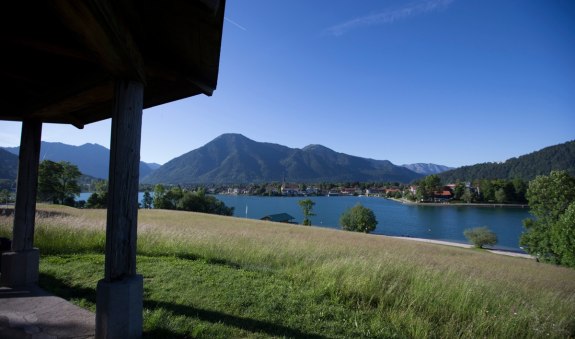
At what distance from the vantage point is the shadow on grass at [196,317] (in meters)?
3.17

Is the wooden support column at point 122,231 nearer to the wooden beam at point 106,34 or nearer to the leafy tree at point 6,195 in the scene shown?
the wooden beam at point 106,34

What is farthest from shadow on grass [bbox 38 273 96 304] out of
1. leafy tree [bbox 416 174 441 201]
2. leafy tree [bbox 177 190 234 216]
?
leafy tree [bbox 416 174 441 201]

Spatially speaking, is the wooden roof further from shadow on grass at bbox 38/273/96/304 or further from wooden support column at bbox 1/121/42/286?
shadow on grass at bbox 38/273/96/304

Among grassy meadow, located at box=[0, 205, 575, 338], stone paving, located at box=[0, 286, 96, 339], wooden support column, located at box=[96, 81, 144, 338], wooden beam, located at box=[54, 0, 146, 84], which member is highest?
wooden beam, located at box=[54, 0, 146, 84]

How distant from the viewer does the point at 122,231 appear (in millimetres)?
2590

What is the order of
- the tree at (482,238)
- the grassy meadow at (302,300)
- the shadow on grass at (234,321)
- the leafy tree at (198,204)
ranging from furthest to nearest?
the leafy tree at (198,204), the tree at (482,238), the grassy meadow at (302,300), the shadow on grass at (234,321)

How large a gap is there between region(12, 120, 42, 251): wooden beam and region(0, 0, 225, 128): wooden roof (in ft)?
0.77

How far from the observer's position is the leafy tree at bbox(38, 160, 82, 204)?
1693 inches

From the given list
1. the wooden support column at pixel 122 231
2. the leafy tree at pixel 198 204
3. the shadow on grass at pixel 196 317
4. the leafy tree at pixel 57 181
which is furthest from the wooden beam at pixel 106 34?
the leafy tree at pixel 198 204

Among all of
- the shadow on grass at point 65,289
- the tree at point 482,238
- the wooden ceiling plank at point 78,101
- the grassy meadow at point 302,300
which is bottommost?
the tree at point 482,238

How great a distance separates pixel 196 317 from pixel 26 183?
3120mm

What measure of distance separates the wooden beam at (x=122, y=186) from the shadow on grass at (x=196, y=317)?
0.92m

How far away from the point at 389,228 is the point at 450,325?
69819mm

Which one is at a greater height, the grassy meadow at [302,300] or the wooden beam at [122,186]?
the wooden beam at [122,186]
